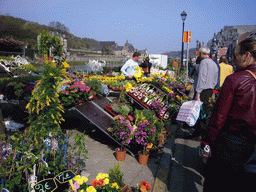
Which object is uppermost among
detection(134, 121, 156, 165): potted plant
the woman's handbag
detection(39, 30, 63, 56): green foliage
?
detection(39, 30, 63, 56): green foliage

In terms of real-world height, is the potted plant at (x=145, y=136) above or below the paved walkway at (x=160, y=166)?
above

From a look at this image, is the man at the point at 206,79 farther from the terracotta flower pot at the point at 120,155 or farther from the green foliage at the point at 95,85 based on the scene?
the green foliage at the point at 95,85

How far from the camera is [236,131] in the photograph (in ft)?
5.75

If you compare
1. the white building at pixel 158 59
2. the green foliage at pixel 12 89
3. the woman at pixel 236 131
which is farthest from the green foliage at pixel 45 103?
the white building at pixel 158 59

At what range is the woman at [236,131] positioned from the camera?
5.54 feet

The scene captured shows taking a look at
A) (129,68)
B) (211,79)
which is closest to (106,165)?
(211,79)

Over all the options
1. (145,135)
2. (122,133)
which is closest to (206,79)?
(145,135)

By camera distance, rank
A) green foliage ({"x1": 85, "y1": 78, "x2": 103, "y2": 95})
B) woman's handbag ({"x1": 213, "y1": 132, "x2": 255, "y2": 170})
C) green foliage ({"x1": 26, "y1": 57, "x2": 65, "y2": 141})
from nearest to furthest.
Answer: woman's handbag ({"x1": 213, "y1": 132, "x2": 255, "y2": 170}), green foliage ({"x1": 26, "y1": 57, "x2": 65, "y2": 141}), green foliage ({"x1": 85, "y1": 78, "x2": 103, "y2": 95})

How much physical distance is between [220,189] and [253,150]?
1.69 ft

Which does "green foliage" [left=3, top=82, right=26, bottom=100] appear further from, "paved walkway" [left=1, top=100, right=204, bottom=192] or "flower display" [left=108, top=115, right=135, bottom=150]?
"flower display" [left=108, top=115, right=135, bottom=150]

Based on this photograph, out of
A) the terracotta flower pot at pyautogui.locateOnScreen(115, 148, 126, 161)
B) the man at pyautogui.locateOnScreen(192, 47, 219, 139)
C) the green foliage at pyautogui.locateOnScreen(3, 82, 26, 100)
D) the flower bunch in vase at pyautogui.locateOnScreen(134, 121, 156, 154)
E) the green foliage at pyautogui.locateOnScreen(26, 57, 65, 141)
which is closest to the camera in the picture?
the green foliage at pyautogui.locateOnScreen(26, 57, 65, 141)

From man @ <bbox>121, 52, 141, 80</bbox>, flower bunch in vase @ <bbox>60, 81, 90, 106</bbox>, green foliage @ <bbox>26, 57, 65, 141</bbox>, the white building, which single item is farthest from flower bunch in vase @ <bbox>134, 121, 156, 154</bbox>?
the white building

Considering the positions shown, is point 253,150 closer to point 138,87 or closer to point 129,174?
point 129,174

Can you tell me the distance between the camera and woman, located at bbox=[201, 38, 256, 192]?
1.69 m
